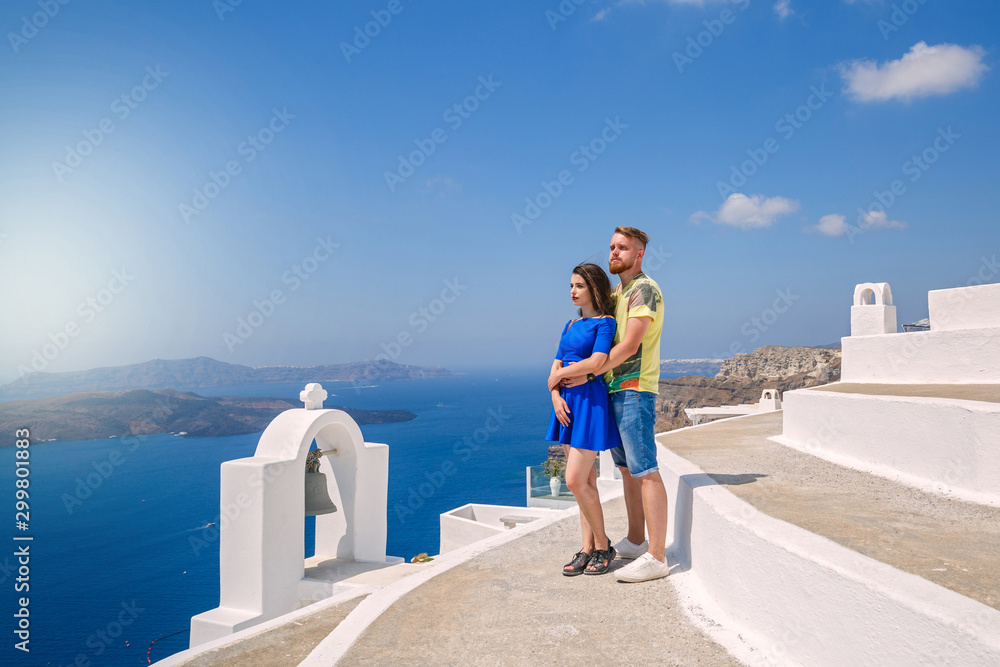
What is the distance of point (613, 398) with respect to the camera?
3381 mm

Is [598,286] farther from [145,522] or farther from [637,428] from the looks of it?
[145,522]

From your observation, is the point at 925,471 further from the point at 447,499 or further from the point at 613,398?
the point at 447,499

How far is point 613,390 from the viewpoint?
336cm

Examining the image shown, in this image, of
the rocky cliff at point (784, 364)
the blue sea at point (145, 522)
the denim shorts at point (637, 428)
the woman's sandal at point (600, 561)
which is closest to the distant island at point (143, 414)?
the blue sea at point (145, 522)

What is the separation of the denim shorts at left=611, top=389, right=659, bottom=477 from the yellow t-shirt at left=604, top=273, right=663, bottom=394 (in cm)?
5

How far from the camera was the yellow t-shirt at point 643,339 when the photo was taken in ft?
10.7

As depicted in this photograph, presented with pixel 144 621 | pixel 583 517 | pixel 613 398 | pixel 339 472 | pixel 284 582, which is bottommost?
pixel 144 621

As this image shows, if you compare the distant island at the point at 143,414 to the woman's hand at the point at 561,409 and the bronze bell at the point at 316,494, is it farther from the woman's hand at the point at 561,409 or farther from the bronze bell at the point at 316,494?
the woman's hand at the point at 561,409

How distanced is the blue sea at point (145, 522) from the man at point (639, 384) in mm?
10989

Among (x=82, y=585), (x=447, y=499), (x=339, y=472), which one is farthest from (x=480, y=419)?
(x=339, y=472)

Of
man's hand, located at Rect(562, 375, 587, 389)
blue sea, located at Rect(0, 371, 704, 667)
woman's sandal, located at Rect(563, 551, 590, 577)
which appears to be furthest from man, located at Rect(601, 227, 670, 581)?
Result: blue sea, located at Rect(0, 371, 704, 667)

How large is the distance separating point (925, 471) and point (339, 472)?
6.54 metres

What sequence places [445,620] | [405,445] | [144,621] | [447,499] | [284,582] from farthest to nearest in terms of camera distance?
[405,445]
[447,499]
[144,621]
[284,582]
[445,620]

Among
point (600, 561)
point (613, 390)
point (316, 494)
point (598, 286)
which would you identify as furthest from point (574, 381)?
point (316, 494)
